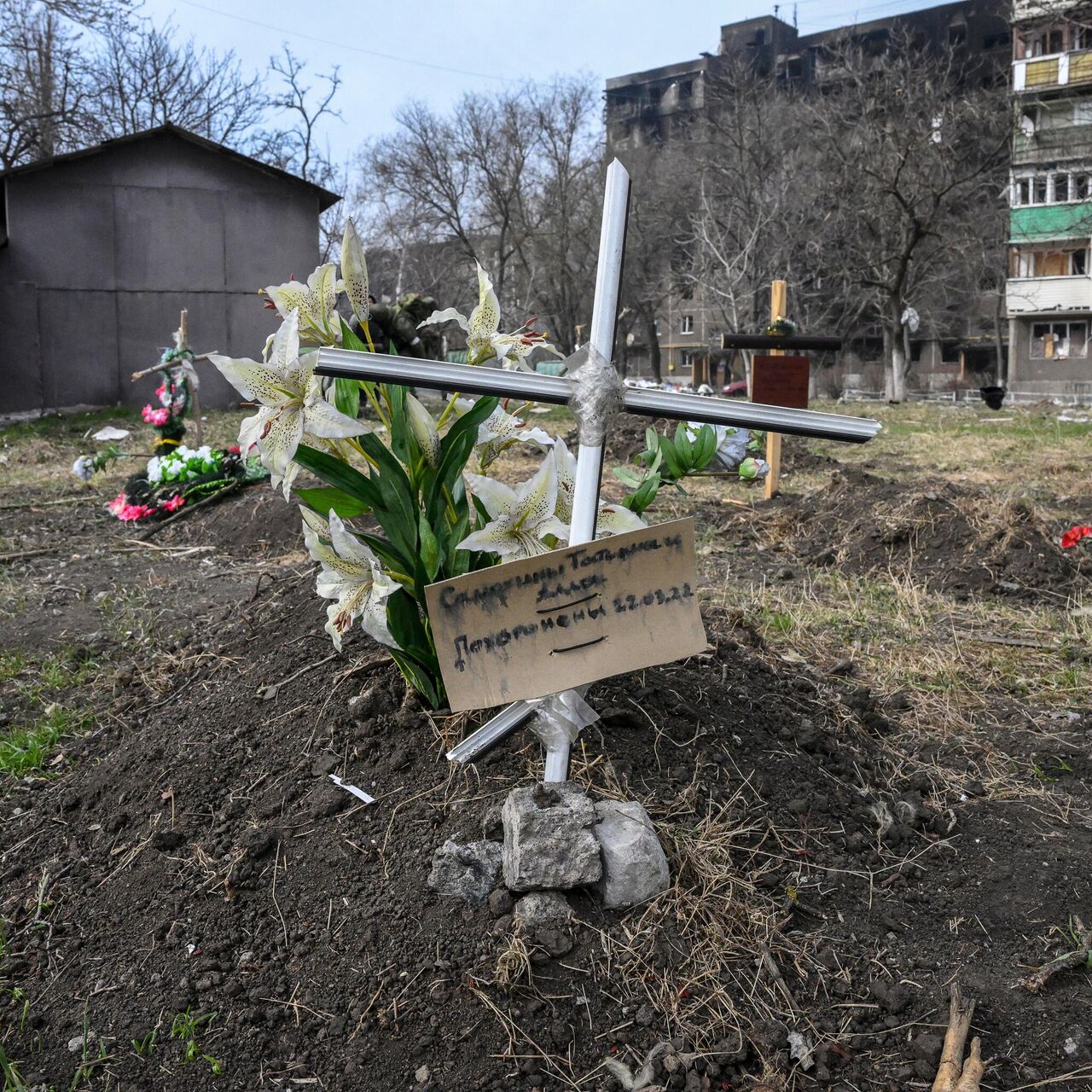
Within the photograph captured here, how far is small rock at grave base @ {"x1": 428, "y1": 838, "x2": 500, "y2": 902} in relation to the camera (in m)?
1.99

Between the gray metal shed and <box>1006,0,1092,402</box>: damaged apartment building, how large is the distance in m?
24.0

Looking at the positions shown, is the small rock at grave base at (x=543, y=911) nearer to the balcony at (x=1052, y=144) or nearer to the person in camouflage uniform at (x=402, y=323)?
the person in camouflage uniform at (x=402, y=323)

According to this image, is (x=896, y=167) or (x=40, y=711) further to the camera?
(x=896, y=167)

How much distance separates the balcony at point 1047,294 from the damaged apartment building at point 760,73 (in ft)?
20.7

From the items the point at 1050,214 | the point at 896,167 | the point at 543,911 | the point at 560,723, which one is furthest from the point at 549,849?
the point at 1050,214

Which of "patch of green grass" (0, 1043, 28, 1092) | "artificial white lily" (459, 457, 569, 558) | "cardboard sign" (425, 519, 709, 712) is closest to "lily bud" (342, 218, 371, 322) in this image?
"artificial white lily" (459, 457, 569, 558)

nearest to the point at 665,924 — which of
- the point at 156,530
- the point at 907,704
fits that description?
the point at 907,704

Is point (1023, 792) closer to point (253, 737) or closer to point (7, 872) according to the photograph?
point (253, 737)

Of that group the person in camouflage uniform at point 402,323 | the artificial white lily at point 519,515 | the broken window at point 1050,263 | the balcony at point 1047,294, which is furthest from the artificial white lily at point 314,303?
the broken window at point 1050,263

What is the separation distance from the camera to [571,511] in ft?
6.92

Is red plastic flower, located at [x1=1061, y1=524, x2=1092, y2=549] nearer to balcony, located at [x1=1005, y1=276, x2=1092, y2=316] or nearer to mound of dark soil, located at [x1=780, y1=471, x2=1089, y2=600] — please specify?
mound of dark soil, located at [x1=780, y1=471, x2=1089, y2=600]

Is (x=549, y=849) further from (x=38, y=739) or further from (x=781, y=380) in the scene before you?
(x=781, y=380)

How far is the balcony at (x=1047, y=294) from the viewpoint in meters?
38.2

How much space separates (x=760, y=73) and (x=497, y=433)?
55.9m
